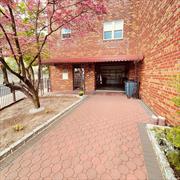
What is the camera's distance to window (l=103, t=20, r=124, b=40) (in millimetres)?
10289

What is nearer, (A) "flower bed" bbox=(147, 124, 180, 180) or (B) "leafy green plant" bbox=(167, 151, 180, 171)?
(A) "flower bed" bbox=(147, 124, 180, 180)

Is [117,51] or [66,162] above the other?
[117,51]

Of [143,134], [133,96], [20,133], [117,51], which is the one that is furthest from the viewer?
[117,51]

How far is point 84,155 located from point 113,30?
393 inches

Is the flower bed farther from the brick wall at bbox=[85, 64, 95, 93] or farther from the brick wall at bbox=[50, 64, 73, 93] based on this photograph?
the brick wall at bbox=[50, 64, 73, 93]

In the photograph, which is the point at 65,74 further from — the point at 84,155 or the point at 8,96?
the point at 84,155

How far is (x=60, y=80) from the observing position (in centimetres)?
1223

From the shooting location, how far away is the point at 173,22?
12.0 ft

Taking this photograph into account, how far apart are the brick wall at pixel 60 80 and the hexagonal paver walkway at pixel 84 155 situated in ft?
24.9

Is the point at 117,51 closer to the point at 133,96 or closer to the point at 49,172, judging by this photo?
the point at 133,96

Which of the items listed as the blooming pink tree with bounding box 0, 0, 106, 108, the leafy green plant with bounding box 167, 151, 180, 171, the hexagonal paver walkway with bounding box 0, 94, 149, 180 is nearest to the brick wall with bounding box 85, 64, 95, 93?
the blooming pink tree with bounding box 0, 0, 106, 108

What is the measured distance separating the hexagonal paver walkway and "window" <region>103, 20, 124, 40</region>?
26.2 ft

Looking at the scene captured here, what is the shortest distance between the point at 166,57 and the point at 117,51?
6.57 meters

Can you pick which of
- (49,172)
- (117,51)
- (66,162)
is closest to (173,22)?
(66,162)
